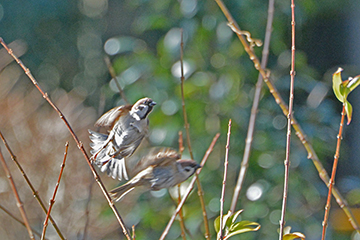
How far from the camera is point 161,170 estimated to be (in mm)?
731

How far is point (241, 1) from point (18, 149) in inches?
46.8

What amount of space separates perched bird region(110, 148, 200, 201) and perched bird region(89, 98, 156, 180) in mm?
29

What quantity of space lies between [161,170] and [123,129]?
100 millimetres

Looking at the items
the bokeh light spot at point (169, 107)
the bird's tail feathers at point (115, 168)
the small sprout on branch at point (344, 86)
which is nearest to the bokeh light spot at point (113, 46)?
the bokeh light spot at point (169, 107)

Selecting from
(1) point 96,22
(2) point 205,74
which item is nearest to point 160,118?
(2) point 205,74

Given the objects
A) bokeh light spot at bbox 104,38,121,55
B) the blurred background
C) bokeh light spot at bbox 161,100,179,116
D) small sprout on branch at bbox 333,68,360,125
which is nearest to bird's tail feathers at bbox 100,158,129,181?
small sprout on branch at bbox 333,68,360,125

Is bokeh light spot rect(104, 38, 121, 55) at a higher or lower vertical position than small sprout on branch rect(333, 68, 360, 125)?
higher

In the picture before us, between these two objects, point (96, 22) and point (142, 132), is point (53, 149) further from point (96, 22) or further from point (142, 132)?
point (96, 22)

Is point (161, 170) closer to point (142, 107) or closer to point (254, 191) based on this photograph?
point (142, 107)

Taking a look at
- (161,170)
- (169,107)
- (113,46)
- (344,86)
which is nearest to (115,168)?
(161,170)

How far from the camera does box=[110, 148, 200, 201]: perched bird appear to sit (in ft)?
2.28

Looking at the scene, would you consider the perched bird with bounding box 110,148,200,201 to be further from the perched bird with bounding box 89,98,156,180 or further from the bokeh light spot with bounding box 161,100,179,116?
the bokeh light spot with bounding box 161,100,179,116

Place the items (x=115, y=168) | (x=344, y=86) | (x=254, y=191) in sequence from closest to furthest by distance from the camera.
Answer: (x=344, y=86) → (x=115, y=168) → (x=254, y=191)

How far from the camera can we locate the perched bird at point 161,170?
2.28 feet
